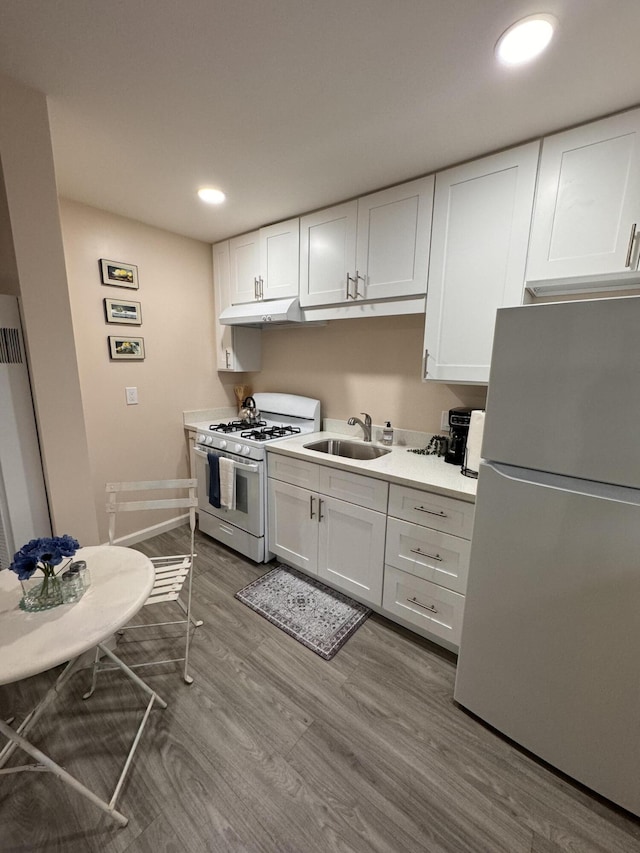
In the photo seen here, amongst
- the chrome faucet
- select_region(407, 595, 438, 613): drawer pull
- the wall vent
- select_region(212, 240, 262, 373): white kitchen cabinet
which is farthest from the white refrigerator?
select_region(212, 240, 262, 373): white kitchen cabinet

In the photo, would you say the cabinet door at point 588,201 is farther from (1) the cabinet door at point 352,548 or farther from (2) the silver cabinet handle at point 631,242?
(1) the cabinet door at point 352,548

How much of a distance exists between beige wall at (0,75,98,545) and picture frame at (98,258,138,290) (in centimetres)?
100

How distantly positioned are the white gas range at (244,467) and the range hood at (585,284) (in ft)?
5.30

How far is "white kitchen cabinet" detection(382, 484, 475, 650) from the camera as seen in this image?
158cm

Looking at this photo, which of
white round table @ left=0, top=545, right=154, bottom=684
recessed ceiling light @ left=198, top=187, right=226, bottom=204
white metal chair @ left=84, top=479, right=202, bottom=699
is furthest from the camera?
recessed ceiling light @ left=198, top=187, right=226, bottom=204

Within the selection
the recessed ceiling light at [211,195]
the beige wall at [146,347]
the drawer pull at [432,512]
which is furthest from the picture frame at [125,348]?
the drawer pull at [432,512]

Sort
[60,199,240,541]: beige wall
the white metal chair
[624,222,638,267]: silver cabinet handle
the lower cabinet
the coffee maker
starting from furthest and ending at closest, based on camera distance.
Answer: [60,199,240,541]: beige wall
the coffee maker
the lower cabinet
the white metal chair
[624,222,638,267]: silver cabinet handle

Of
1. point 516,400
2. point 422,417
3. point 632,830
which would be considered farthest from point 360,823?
point 422,417

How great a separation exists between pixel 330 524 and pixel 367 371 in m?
1.13

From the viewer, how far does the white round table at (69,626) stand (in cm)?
87

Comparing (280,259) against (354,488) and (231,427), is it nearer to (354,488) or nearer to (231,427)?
(231,427)

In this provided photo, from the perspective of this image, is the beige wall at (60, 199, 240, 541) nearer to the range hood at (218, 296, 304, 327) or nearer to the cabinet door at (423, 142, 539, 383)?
the range hood at (218, 296, 304, 327)

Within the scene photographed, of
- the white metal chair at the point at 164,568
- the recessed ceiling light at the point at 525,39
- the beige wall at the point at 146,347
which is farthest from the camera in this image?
the beige wall at the point at 146,347

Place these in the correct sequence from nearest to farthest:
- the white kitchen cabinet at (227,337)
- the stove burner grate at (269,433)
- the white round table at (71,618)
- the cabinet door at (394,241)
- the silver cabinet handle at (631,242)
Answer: the white round table at (71,618)
the silver cabinet handle at (631,242)
the cabinet door at (394,241)
the stove burner grate at (269,433)
the white kitchen cabinet at (227,337)
